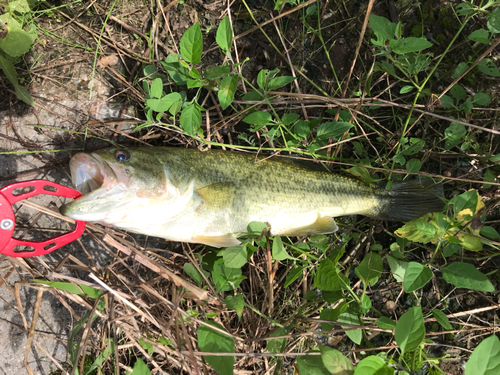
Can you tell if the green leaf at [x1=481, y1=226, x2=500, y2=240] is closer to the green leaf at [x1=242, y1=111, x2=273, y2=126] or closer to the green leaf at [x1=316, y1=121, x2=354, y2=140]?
the green leaf at [x1=316, y1=121, x2=354, y2=140]

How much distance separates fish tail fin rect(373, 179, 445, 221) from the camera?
3324 mm

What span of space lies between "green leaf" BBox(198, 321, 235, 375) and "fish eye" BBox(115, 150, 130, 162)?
63.3 inches

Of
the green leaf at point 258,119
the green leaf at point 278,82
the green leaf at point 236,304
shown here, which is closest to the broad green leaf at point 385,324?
the green leaf at point 236,304

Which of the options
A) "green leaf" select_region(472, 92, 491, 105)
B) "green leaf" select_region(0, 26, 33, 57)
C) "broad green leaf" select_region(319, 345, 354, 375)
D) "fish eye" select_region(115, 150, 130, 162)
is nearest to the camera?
"broad green leaf" select_region(319, 345, 354, 375)

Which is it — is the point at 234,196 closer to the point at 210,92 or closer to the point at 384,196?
the point at 210,92

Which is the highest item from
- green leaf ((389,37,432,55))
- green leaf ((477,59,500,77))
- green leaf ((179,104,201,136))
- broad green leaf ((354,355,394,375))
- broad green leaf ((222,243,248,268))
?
green leaf ((389,37,432,55))

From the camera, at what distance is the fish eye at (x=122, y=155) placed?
277cm

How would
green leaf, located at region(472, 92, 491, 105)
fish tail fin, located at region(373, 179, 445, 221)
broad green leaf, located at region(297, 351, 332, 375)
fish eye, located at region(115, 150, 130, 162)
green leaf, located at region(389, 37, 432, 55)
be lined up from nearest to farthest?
broad green leaf, located at region(297, 351, 332, 375), green leaf, located at region(389, 37, 432, 55), fish eye, located at region(115, 150, 130, 162), green leaf, located at region(472, 92, 491, 105), fish tail fin, located at region(373, 179, 445, 221)

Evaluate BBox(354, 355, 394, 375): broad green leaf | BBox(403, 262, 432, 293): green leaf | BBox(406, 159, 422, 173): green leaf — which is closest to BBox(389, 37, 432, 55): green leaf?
BBox(406, 159, 422, 173): green leaf

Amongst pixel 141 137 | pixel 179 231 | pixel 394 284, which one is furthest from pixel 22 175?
pixel 394 284

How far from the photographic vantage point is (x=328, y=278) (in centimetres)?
255

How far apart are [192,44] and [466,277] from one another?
9.42ft

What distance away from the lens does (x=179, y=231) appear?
2969 mm

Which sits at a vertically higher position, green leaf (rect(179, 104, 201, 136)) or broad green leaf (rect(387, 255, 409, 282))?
green leaf (rect(179, 104, 201, 136))
